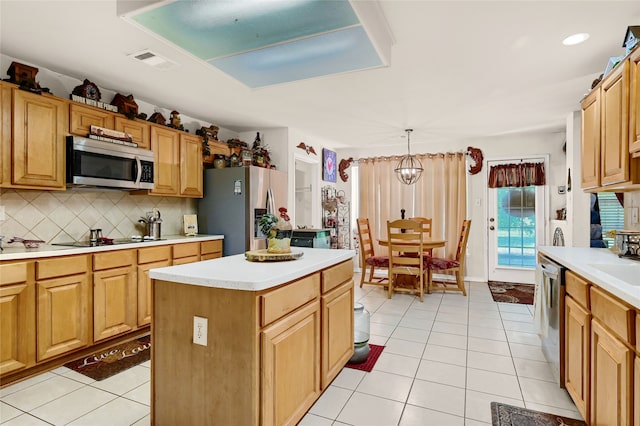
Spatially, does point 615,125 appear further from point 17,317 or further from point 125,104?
point 17,317

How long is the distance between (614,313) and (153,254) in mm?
3390

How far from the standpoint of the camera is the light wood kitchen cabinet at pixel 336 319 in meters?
2.06

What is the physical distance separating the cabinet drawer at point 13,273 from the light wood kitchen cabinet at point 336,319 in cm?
209

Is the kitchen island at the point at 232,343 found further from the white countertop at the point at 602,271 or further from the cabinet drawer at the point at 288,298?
the white countertop at the point at 602,271

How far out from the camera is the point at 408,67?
9.52 ft

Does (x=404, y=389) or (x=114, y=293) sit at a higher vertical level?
(x=114, y=293)

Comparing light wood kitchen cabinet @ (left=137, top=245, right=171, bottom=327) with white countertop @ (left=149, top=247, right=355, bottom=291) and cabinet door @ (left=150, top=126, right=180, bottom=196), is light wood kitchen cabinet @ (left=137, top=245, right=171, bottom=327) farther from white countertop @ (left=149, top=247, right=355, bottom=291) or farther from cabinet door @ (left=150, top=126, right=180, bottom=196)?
white countertop @ (left=149, top=247, right=355, bottom=291)

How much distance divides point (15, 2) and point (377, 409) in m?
3.22

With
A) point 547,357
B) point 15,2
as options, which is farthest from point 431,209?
point 15,2

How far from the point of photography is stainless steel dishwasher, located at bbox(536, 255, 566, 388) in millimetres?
2170

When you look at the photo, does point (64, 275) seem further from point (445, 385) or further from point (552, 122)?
point (552, 122)

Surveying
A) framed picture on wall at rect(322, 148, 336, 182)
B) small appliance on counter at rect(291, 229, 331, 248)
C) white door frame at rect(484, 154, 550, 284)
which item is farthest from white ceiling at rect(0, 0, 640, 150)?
small appliance on counter at rect(291, 229, 331, 248)

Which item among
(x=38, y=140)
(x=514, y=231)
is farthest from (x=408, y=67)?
(x=514, y=231)

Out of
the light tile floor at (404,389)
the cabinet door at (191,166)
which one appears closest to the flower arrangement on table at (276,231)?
the light tile floor at (404,389)
